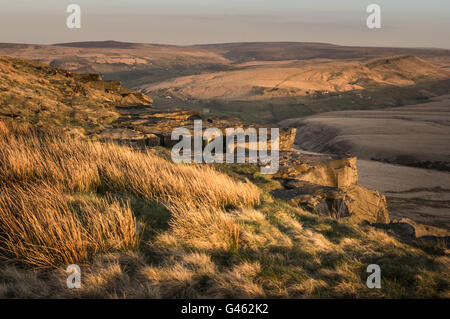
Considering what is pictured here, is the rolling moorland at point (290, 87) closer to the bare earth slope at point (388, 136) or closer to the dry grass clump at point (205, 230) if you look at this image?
the bare earth slope at point (388, 136)

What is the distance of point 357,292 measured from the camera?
157 inches

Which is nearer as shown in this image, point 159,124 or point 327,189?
point 327,189

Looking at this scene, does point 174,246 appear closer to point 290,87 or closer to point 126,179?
point 126,179

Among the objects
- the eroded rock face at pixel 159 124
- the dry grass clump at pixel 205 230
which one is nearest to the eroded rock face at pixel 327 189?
the eroded rock face at pixel 159 124

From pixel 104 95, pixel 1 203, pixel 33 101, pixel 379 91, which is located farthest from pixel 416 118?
pixel 1 203

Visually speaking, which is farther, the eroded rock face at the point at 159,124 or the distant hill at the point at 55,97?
the eroded rock face at the point at 159,124

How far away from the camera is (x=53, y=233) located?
4.16 metres

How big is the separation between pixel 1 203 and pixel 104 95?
15.4m

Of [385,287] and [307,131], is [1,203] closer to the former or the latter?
[385,287]

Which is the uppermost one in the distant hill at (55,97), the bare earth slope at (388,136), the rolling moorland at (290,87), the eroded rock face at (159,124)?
the rolling moorland at (290,87)

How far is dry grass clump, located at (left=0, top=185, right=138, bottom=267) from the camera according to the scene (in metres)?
4.03

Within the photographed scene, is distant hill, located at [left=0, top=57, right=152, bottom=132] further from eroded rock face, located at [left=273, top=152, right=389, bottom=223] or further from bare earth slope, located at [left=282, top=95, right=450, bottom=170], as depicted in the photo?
bare earth slope, located at [left=282, top=95, right=450, bottom=170]

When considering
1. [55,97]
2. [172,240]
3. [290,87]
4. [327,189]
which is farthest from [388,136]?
[290,87]

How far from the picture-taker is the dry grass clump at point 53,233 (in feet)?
13.2
